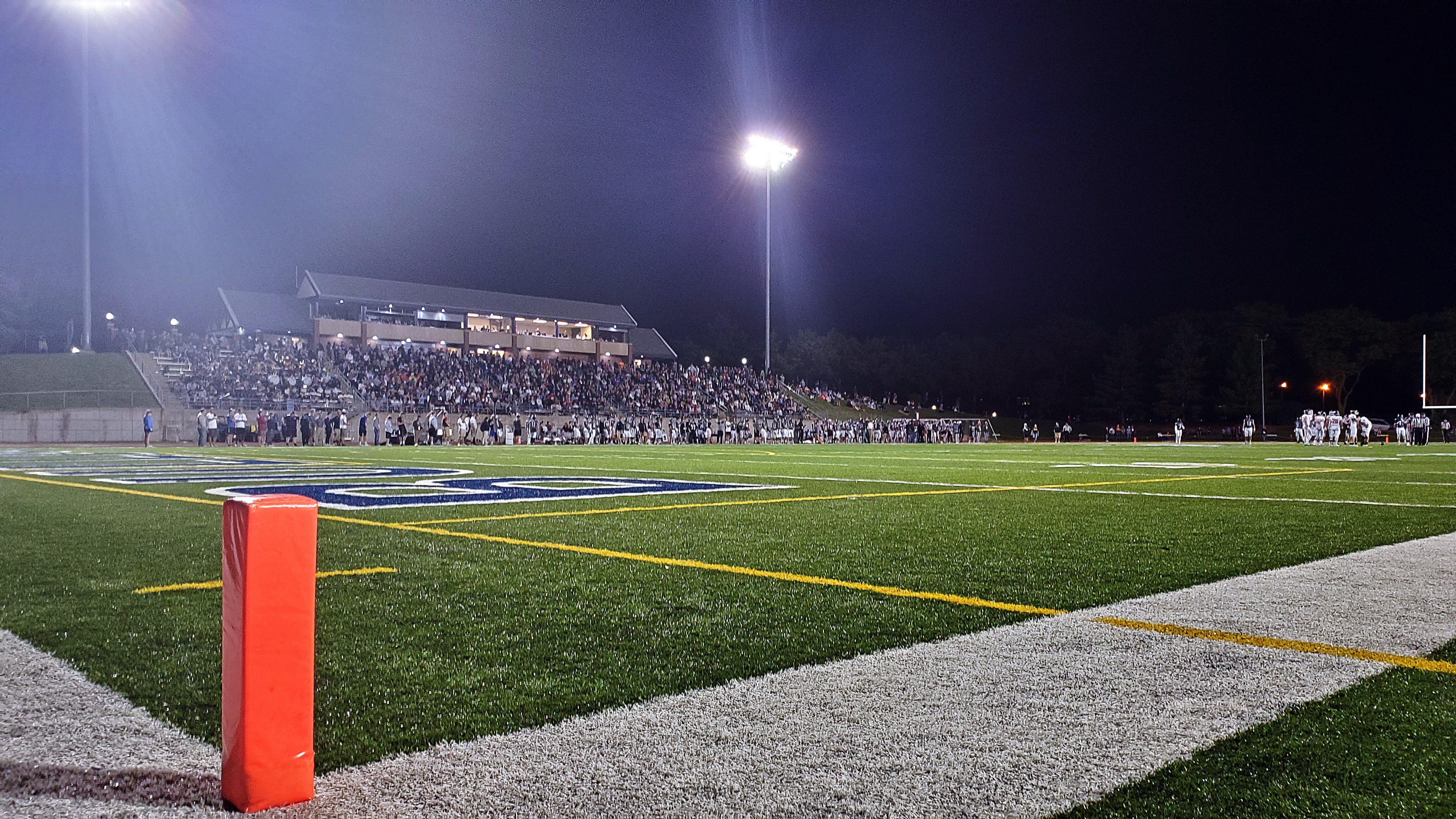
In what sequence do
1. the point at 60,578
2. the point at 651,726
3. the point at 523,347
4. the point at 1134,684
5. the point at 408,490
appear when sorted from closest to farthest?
the point at 651,726 < the point at 1134,684 < the point at 60,578 < the point at 408,490 < the point at 523,347

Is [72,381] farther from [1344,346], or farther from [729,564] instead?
[1344,346]

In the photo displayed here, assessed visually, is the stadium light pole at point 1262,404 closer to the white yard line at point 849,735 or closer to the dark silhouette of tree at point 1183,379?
the dark silhouette of tree at point 1183,379

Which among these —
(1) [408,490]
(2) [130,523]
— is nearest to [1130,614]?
(2) [130,523]

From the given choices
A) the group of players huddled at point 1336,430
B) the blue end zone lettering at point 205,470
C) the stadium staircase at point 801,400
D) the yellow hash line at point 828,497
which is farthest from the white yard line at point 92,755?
the stadium staircase at point 801,400

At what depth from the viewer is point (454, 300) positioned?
6353 centimetres

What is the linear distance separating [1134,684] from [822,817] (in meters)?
1.30

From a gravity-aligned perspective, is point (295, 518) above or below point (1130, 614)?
above

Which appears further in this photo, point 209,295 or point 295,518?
point 209,295

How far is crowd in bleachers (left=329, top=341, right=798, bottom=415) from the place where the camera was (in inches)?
1699

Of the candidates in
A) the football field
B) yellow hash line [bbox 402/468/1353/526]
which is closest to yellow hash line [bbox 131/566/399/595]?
the football field

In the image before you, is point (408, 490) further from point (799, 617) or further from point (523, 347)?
point (523, 347)

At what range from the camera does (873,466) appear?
16703mm

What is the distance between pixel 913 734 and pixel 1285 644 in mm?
1660

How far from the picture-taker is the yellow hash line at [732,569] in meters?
3.94
